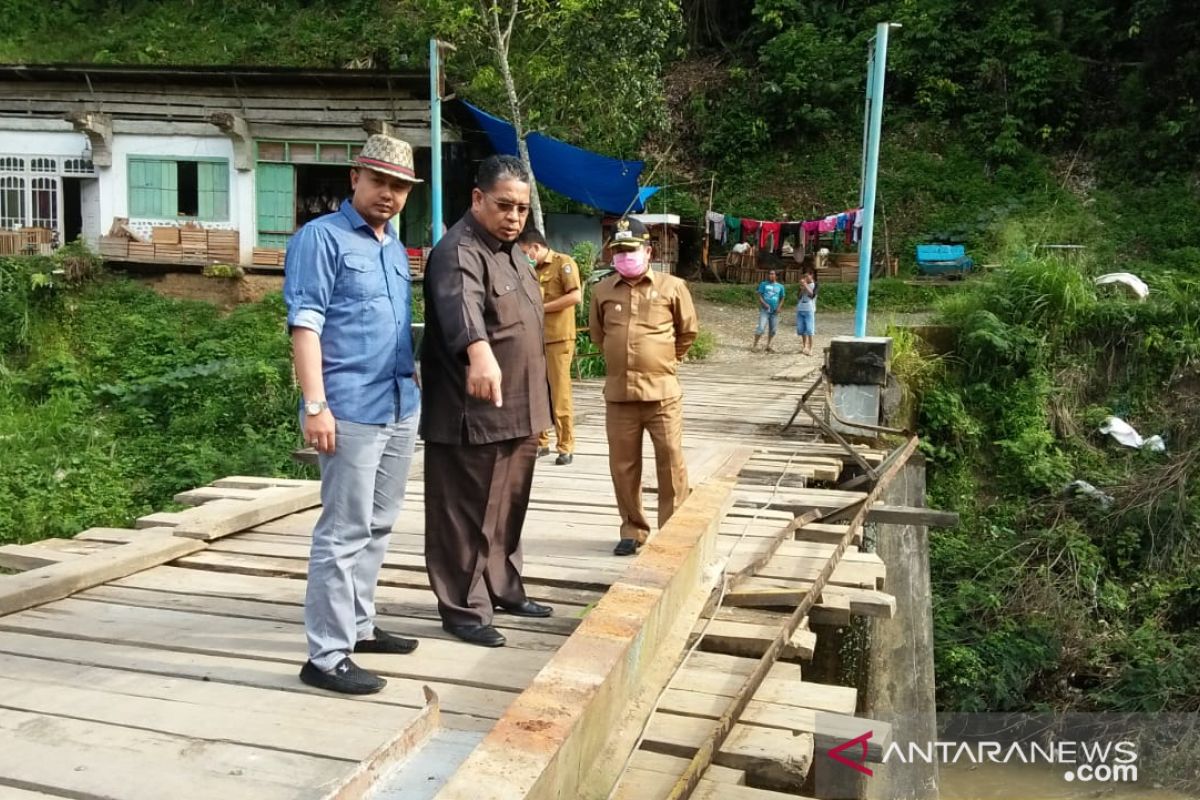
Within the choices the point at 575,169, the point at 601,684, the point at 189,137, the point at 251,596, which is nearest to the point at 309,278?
the point at 601,684

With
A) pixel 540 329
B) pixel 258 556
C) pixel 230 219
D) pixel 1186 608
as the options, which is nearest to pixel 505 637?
pixel 540 329

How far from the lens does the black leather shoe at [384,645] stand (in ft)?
10.2

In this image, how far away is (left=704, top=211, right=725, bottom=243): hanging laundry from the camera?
2217 cm

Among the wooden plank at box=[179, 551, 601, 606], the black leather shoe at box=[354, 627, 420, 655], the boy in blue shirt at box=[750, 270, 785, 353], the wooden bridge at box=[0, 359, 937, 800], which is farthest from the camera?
the boy in blue shirt at box=[750, 270, 785, 353]

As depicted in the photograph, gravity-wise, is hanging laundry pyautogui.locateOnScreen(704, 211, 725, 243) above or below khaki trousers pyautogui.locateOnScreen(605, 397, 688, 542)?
above

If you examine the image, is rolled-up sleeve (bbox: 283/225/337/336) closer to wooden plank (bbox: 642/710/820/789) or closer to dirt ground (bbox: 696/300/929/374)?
wooden plank (bbox: 642/710/820/789)

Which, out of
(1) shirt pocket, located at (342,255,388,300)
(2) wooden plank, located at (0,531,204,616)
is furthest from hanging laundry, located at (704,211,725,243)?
(1) shirt pocket, located at (342,255,388,300)

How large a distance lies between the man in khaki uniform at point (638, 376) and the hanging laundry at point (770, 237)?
1746 cm

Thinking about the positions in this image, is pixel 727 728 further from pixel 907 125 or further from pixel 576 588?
pixel 907 125

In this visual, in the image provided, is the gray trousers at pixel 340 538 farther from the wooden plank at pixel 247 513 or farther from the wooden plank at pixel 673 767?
the wooden plank at pixel 247 513

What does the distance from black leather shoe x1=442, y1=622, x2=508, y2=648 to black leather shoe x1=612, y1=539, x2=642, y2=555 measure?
123 cm

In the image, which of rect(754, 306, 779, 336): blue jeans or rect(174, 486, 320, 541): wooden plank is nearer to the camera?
rect(174, 486, 320, 541): wooden plank

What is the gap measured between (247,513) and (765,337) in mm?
12616

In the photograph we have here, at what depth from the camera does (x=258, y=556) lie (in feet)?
14.3
